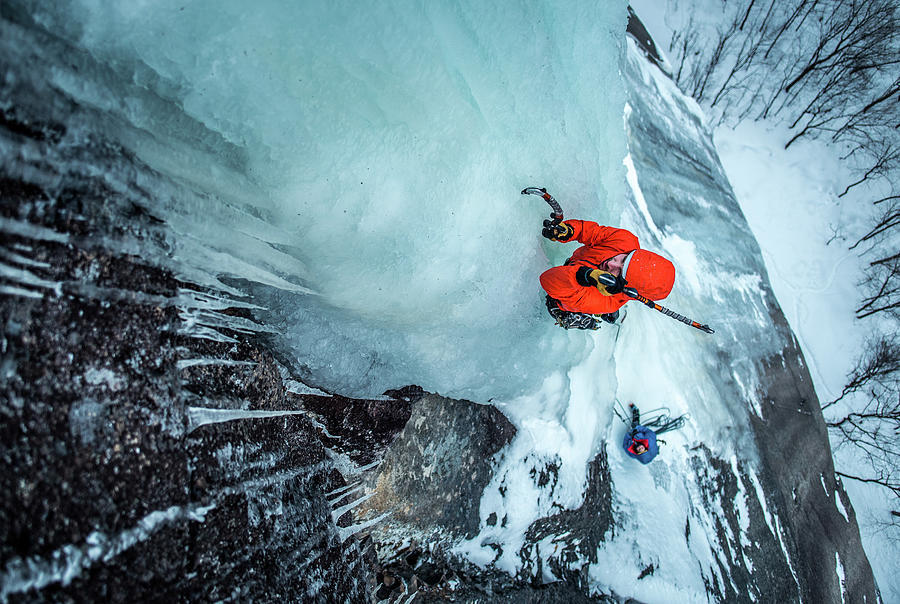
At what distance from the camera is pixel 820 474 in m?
5.64

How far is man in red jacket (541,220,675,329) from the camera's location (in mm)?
2320

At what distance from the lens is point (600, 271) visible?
2.38 m

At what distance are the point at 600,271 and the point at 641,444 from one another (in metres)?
2.09

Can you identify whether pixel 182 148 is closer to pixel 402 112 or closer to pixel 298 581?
pixel 402 112

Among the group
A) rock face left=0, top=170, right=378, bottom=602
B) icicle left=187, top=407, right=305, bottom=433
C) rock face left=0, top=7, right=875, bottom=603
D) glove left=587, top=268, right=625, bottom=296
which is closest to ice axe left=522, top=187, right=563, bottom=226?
glove left=587, top=268, right=625, bottom=296

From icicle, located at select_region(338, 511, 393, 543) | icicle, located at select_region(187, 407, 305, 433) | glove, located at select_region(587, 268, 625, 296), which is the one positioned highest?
glove, located at select_region(587, 268, 625, 296)

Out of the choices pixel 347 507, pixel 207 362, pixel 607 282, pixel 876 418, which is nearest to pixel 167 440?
pixel 207 362

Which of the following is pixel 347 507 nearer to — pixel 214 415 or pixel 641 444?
pixel 214 415

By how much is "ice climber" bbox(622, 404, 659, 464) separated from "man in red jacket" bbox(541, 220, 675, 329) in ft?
5.35

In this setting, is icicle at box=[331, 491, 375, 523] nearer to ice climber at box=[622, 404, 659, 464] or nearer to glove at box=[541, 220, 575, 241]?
glove at box=[541, 220, 575, 241]

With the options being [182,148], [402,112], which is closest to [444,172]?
[402,112]

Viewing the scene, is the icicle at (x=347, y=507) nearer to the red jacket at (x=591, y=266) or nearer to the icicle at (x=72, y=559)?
the icicle at (x=72, y=559)

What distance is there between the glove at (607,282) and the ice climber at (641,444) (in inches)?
77.4

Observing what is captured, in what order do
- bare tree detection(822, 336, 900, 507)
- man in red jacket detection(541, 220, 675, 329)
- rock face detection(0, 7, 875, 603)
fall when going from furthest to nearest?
bare tree detection(822, 336, 900, 507)
man in red jacket detection(541, 220, 675, 329)
rock face detection(0, 7, 875, 603)
